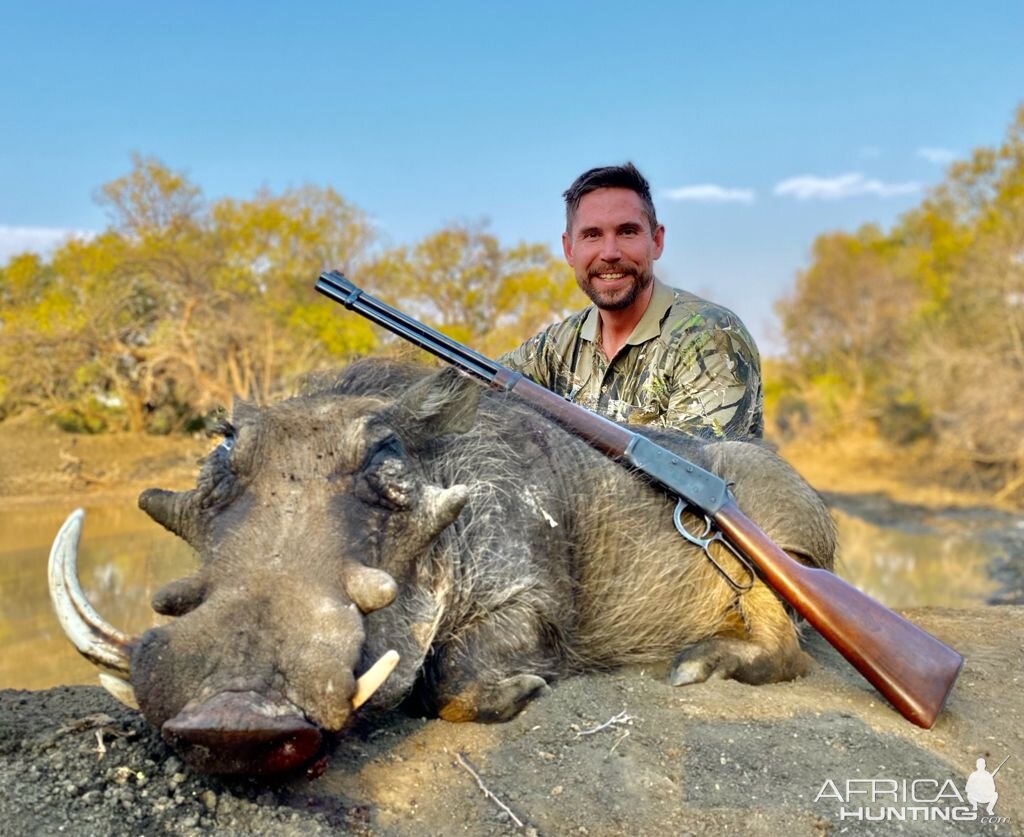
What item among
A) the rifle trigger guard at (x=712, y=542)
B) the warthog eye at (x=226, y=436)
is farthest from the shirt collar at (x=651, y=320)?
the warthog eye at (x=226, y=436)

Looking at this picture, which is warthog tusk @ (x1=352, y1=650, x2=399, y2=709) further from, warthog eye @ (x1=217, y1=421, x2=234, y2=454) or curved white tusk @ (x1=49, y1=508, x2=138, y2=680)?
warthog eye @ (x1=217, y1=421, x2=234, y2=454)

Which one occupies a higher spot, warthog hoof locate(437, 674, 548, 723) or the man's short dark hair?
the man's short dark hair

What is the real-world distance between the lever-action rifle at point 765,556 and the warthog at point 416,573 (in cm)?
12

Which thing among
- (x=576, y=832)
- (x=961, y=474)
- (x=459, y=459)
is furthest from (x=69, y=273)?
(x=961, y=474)

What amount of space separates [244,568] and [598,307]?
2.95m

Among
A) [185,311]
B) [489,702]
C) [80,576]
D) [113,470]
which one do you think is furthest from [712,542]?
[185,311]

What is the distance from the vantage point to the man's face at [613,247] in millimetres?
4488

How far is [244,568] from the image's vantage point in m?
2.17

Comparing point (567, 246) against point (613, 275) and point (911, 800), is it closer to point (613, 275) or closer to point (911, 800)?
point (613, 275)

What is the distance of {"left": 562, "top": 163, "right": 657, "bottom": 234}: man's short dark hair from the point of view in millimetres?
4539

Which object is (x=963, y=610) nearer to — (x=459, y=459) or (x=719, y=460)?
(x=719, y=460)

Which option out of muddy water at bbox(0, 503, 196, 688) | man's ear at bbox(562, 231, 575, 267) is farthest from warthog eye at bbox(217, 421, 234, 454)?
man's ear at bbox(562, 231, 575, 267)

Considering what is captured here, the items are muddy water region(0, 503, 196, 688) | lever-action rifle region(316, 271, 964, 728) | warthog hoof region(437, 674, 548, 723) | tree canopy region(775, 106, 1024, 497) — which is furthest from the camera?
tree canopy region(775, 106, 1024, 497)

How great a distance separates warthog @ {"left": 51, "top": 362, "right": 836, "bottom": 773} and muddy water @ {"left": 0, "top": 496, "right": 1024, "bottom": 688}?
0.76 metres
